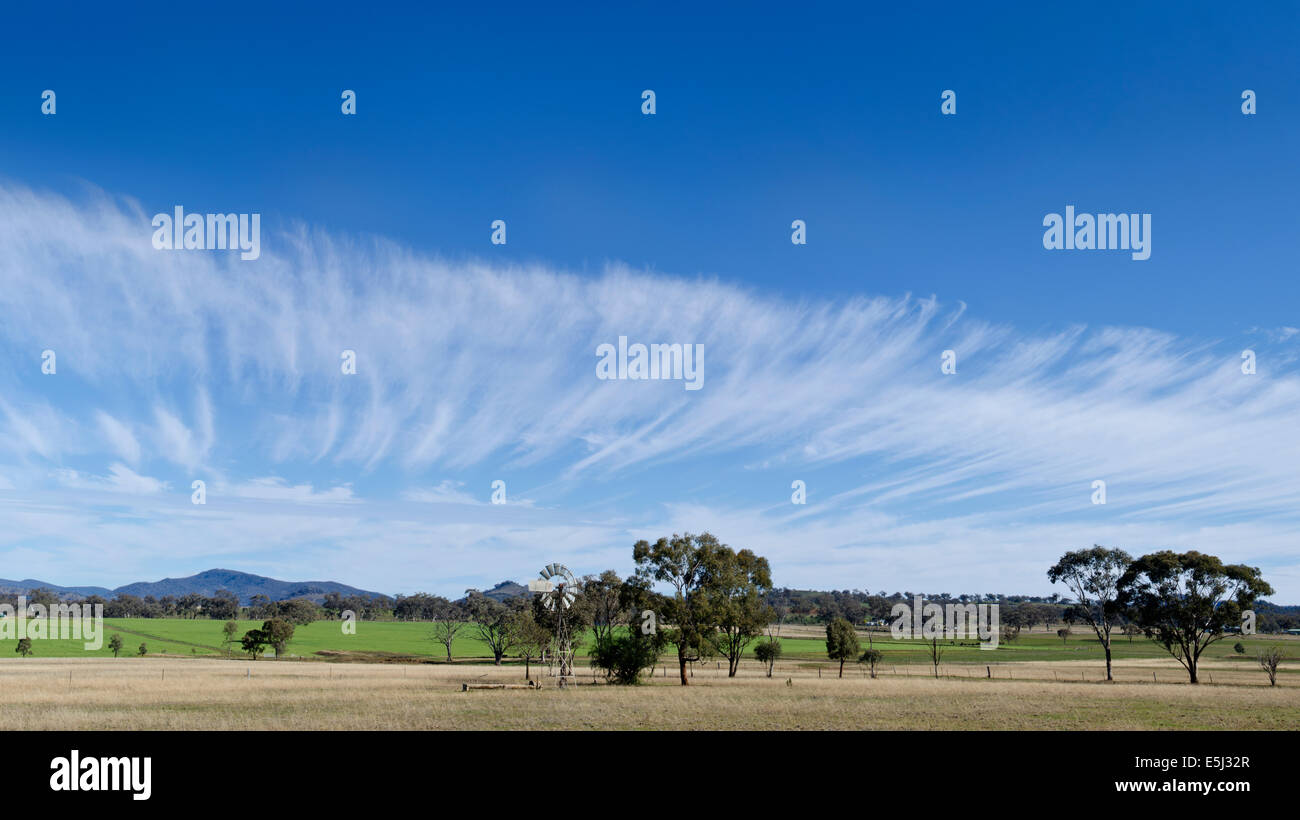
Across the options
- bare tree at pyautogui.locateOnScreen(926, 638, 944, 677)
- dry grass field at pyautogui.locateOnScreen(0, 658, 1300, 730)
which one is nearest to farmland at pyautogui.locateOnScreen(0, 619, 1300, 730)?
dry grass field at pyautogui.locateOnScreen(0, 658, 1300, 730)

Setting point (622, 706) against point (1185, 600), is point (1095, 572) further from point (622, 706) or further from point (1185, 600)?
point (622, 706)

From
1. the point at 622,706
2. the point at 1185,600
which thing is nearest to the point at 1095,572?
the point at 1185,600

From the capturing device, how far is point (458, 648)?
15738 cm

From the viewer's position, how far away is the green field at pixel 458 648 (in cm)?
12762

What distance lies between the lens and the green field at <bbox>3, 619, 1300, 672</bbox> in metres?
128

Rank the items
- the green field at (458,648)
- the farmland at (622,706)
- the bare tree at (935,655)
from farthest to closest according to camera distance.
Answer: the green field at (458,648) < the bare tree at (935,655) < the farmland at (622,706)

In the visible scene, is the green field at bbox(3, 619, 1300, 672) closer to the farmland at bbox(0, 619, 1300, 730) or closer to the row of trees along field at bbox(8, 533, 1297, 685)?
the row of trees along field at bbox(8, 533, 1297, 685)

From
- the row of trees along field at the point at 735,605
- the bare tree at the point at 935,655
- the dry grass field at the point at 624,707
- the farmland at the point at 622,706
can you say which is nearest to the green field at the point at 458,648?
the bare tree at the point at 935,655

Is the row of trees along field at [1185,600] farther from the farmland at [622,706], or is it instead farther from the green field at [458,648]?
the green field at [458,648]

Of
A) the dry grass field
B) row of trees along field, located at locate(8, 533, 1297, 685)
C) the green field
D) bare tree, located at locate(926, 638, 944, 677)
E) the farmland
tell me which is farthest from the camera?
the green field

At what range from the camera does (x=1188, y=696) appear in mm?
53750
